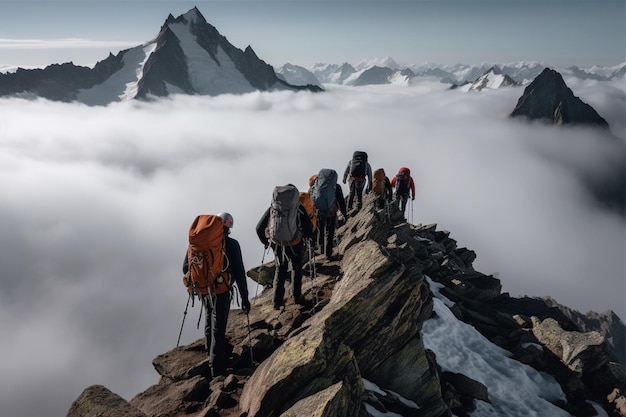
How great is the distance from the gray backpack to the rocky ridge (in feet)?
7.15

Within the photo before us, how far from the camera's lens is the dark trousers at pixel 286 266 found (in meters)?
11.7

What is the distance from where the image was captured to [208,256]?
8.88 m

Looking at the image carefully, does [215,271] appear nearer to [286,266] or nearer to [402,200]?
[286,266]

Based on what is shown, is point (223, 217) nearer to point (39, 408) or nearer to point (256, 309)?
point (256, 309)

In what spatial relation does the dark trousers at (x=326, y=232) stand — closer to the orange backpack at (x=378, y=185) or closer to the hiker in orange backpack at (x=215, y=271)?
the orange backpack at (x=378, y=185)

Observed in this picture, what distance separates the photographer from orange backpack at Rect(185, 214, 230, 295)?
28.7 feet

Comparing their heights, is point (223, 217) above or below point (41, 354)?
above

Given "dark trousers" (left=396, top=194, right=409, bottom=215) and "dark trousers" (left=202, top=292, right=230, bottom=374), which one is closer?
"dark trousers" (left=202, top=292, right=230, bottom=374)

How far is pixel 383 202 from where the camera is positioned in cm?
2339

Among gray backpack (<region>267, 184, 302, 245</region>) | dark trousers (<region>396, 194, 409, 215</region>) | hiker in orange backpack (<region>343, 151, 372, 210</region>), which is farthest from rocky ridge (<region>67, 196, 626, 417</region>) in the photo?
dark trousers (<region>396, 194, 409, 215</region>)

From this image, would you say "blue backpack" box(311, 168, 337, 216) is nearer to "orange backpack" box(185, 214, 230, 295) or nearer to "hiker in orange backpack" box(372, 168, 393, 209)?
"hiker in orange backpack" box(372, 168, 393, 209)

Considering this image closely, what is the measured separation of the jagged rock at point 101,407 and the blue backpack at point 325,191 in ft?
34.1

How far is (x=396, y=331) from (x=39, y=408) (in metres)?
149

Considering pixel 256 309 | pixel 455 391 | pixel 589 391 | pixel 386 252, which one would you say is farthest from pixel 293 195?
pixel 589 391
